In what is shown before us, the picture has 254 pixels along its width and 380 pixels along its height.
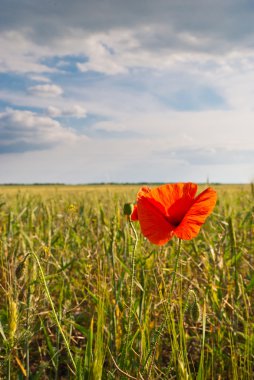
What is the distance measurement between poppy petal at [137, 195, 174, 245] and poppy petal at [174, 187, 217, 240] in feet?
0.07

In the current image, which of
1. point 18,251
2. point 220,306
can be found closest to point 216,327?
point 220,306

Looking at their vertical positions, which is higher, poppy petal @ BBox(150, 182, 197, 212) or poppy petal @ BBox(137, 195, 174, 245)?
poppy petal @ BBox(150, 182, 197, 212)

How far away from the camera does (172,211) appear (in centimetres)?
83

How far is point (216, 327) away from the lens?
1.58m

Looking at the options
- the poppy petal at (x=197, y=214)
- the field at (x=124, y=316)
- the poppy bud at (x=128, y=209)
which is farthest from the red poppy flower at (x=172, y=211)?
the field at (x=124, y=316)

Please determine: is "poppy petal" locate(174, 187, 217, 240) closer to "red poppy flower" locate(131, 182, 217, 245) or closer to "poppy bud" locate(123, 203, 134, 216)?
"red poppy flower" locate(131, 182, 217, 245)

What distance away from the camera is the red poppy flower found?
80cm

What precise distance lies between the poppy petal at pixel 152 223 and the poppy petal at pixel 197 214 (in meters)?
0.02

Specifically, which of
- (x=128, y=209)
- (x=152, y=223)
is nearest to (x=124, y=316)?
(x=128, y=209)

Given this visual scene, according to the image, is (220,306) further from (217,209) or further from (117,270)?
(217,209)

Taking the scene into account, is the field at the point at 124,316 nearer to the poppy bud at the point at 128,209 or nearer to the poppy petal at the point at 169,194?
the poppy bud at the point at 128,209

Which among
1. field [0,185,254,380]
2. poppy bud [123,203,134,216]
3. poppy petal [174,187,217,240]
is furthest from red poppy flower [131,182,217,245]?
field [0,185,254,380]

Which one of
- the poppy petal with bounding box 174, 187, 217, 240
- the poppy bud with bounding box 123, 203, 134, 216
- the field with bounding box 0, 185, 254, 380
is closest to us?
the poppy petal with bounding box 174, 187, 217, 240

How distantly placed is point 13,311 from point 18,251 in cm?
110
